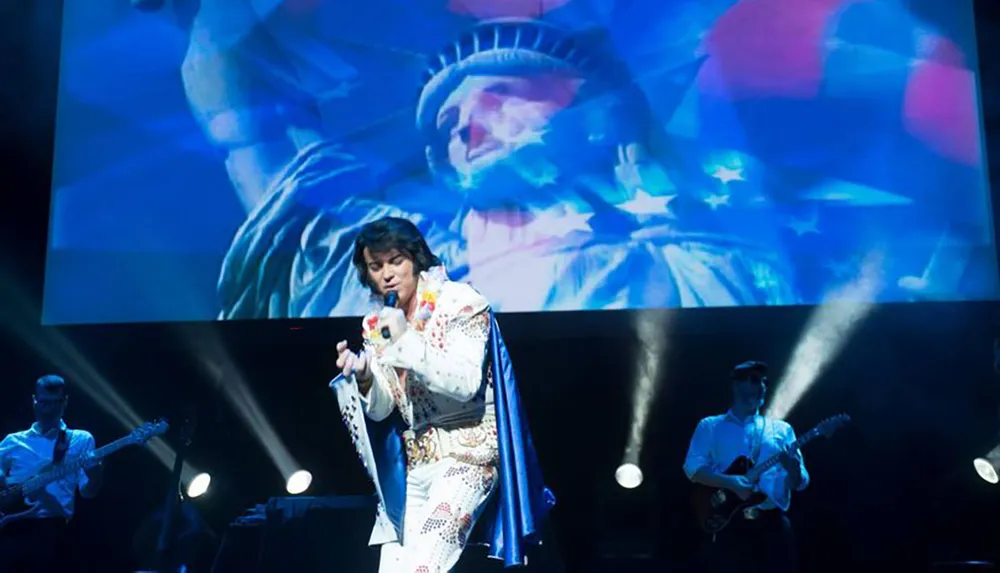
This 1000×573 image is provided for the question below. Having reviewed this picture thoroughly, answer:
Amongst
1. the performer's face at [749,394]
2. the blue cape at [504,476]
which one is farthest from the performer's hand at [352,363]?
the performer's face at [749,394]

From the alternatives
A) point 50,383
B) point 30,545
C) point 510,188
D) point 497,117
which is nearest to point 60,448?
point 50,383

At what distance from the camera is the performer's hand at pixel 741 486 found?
4.89 metres

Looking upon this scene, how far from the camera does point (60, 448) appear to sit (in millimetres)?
5332

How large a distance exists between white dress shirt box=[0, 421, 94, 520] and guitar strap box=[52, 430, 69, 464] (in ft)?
0.05

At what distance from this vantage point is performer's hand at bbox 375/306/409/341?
2.68 metres

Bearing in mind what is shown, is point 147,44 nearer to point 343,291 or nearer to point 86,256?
point 86,256

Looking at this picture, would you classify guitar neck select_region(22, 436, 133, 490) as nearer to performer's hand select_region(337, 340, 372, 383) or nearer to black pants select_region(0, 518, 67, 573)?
black pants select_region(0, 518, 67, 573)

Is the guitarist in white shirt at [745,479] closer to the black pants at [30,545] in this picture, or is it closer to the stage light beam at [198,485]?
the stage light beam at [198,485]

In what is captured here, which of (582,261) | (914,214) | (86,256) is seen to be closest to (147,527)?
(86,256)

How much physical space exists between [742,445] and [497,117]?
1968mm

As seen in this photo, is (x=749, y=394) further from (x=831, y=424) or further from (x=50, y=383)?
(x=50, y=383)

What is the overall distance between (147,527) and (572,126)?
9.40 ft

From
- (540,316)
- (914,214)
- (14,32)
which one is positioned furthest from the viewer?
(14,32)

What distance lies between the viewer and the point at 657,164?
5.32 metres
